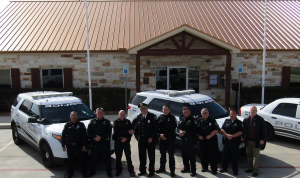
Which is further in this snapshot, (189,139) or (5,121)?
(5,121)

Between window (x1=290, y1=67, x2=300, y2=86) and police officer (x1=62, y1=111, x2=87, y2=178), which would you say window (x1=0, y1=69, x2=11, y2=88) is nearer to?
police officer (x1=62, y1=111, x2=87, y2=178)

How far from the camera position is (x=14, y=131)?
26.2 ft

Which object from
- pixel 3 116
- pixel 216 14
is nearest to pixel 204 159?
pixel 3 116

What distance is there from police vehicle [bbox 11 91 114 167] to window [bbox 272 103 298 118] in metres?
5.41

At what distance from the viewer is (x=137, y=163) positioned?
652 cm

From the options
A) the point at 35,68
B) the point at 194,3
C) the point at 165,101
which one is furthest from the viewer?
the point at 194,3

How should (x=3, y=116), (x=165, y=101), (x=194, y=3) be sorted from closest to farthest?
1. (x=165, y=101)
2. (x=3, y=116)
3. (x=194, y=3)

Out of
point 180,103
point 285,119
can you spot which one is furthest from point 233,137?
point 285,119

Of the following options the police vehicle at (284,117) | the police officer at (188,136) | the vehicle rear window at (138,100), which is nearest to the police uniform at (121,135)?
the police officer at (188,136)

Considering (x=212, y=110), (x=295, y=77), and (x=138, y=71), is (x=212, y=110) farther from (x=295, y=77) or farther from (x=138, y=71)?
(x=295, y=77)

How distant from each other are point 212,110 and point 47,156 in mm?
4648

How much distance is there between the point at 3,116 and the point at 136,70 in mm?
6841

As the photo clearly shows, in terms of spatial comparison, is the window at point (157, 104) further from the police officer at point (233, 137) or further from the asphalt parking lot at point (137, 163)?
the police officer at point (233, 137)

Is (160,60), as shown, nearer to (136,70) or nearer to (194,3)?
(136,70)
